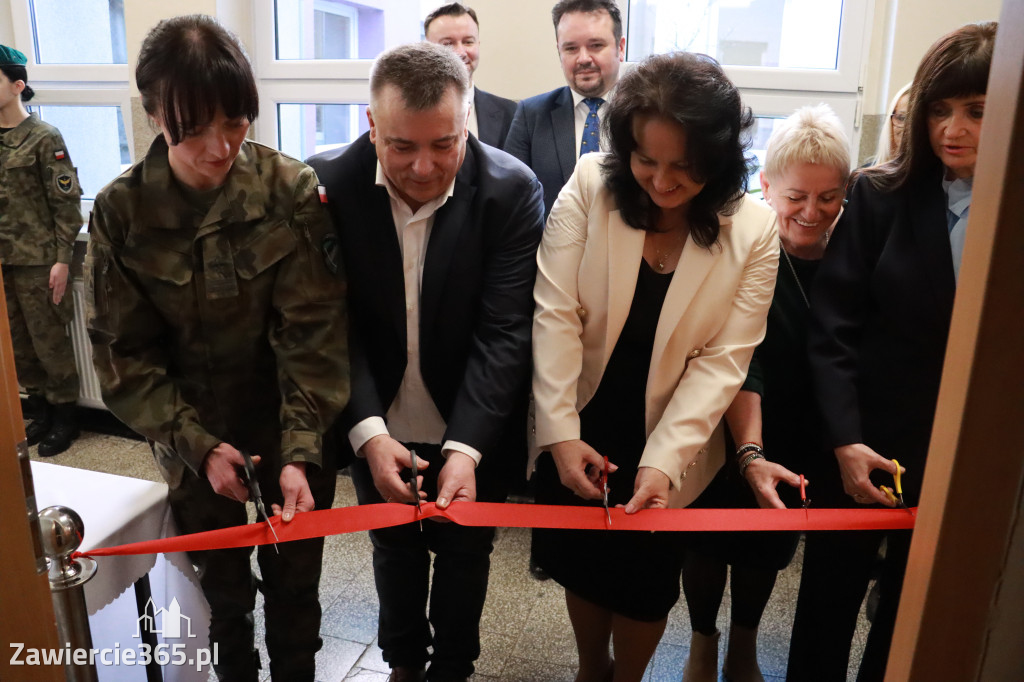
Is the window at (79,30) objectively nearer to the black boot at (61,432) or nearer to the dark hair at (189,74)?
the black boot at (61,432)

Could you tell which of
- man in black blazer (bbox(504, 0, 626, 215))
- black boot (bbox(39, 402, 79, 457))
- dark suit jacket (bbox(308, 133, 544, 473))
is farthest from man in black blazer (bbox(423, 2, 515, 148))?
black boot (bbox(39, 402, 79, 457))

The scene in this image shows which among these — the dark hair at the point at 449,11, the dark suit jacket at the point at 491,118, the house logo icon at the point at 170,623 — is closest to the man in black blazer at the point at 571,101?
the dark suit jacket at the point at 491,118

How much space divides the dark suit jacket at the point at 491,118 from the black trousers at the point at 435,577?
1508 millimetres

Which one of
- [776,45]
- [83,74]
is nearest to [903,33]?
[776,45]

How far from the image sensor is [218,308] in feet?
4.89

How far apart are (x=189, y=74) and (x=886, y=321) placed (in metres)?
1.35

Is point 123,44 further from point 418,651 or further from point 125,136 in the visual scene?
point 418,651

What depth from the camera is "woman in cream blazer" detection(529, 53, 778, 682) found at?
4.57ft

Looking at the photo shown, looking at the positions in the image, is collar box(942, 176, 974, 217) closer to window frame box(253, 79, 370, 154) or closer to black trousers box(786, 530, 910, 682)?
black trousers box(786, 530, 910, 682)

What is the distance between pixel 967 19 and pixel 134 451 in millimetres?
3966

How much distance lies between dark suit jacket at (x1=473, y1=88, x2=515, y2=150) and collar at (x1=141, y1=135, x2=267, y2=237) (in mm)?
1500

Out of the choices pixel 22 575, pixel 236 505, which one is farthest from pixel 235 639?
pixel 22 575

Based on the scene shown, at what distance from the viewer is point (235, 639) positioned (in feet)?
5.64

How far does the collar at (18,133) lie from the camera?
3.52m
